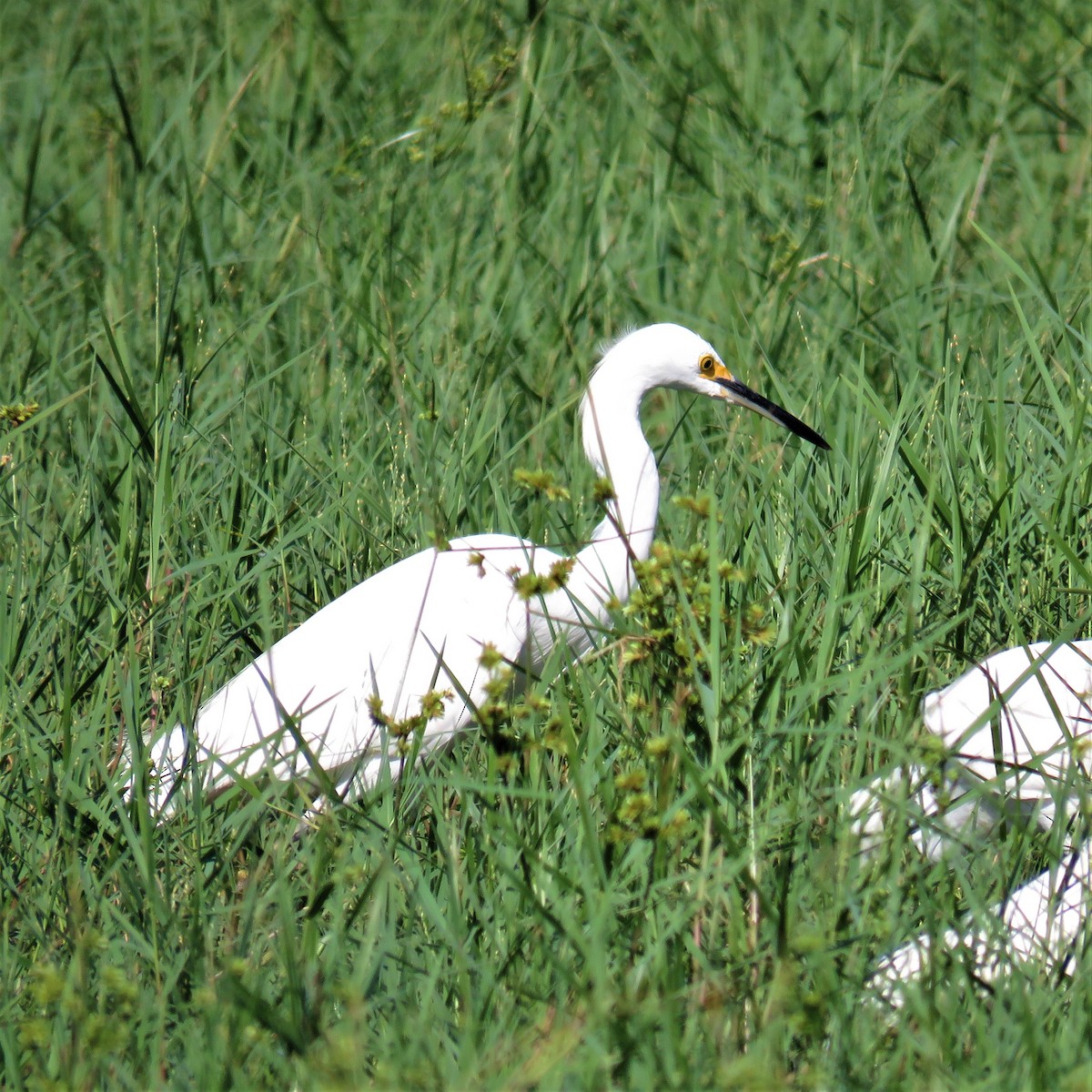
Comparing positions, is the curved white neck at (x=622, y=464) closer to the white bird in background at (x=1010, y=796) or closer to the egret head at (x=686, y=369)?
the egret head at (x=686, y=369)

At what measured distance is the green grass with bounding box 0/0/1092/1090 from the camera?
2.11m

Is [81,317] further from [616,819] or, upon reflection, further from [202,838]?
[616,819]

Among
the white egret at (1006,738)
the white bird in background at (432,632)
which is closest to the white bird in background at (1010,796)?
the white egret at (1006,738)

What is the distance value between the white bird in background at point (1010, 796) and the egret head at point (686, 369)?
85 cm

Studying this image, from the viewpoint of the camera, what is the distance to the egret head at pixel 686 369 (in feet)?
11.6

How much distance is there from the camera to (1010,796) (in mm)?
2730

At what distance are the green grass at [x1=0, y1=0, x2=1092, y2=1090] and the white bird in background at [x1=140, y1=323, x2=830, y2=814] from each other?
0.39ft

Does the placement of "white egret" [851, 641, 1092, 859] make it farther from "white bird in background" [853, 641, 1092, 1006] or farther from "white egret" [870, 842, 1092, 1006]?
"white egret" [870, 842, 1092, 1006]

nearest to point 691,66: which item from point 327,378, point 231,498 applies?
point 327,378

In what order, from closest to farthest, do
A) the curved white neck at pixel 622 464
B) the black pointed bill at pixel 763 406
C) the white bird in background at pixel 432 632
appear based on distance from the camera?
the white bird in background at pixel 432 632 < the curved white neck at pixel 622 464 < the black pointed bill at pixel 763 406

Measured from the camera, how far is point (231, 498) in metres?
3.64

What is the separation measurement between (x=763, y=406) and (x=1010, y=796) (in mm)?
1271

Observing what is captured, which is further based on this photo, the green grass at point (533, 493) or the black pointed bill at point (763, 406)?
the black pointed bill at point (763, 406)

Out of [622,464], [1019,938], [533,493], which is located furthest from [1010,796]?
[533,493]
